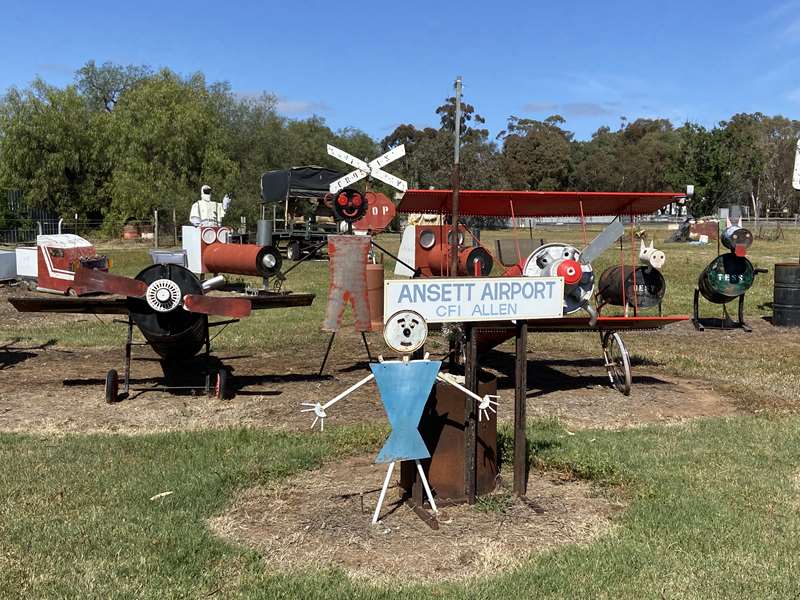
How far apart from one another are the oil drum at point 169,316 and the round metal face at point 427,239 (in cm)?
693

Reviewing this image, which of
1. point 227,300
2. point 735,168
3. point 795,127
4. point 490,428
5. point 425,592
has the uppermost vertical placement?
point 795,127

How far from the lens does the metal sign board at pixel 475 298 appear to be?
213 inches

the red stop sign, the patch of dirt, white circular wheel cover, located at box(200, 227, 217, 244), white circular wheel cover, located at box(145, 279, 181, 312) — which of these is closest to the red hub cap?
the patch of dirt

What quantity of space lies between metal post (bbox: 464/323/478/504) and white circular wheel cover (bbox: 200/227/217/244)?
52.7 ft

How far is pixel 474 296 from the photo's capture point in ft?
18.4

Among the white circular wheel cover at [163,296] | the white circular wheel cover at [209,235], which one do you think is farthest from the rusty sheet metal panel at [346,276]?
the white circular wheel cover at [209,235]

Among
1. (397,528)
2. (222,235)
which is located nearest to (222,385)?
(397,528)

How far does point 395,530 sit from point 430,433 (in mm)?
818

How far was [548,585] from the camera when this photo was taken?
14.9ft

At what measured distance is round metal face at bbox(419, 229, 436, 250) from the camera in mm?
15844

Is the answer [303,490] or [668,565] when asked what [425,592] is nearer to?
[668,565]

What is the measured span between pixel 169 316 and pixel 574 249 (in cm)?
503

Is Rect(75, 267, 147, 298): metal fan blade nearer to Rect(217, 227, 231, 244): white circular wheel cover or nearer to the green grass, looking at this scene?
the green grass

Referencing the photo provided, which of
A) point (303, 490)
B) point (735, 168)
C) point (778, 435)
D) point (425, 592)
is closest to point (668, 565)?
point (425, 592)
